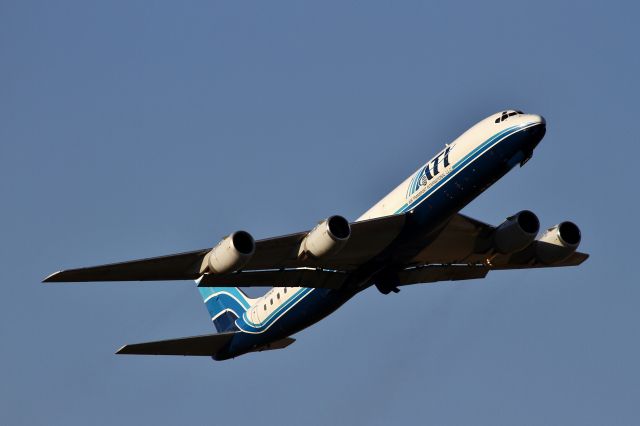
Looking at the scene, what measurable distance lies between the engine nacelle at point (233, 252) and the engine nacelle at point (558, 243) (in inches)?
614

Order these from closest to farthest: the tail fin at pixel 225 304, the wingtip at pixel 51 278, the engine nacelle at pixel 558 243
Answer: the wingtip at pixel 51 278, the engine nacelle at pixel 558 243, the tail fin at pixel 225 304

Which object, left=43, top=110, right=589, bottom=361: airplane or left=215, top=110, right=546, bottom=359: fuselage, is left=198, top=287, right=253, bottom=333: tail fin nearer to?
left=43, top=110, right=589, bottom=361: airplane

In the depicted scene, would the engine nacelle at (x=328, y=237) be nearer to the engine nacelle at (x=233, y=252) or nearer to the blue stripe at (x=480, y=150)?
the engine nacelle at (x=233, y=252)

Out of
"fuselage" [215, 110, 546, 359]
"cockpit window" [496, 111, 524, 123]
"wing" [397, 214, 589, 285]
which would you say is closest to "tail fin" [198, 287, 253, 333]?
"fuselage" [215, 110, 546, 359]

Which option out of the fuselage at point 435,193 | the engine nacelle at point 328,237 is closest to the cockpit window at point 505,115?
the fuselage at point 435,193

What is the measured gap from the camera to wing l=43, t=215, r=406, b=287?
5034 cm

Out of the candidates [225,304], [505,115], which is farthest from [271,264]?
[225,304]

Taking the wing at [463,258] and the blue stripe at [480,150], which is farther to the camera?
the wing at [463,258]

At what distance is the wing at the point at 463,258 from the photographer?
56469 millimetres

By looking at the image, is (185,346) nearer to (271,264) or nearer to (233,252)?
(271,264)

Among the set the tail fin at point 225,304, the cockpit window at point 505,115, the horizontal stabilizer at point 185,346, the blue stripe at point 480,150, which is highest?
the tail fin at point 225,304

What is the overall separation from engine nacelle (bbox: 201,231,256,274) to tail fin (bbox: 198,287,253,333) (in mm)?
12176

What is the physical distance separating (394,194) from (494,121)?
17.8 feet

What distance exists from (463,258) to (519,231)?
3772mm
